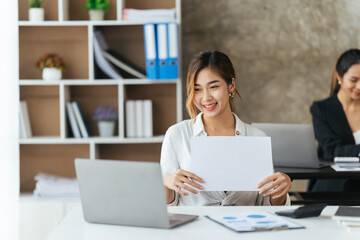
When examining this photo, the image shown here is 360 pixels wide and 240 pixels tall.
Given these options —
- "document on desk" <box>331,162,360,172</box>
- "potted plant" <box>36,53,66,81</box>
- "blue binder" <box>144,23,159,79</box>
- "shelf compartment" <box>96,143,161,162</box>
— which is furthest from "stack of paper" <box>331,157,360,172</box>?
"potted plant" <box>36,53,66,81</box>

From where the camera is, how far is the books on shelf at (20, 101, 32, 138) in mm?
3773

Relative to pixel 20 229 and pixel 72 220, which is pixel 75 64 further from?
pixel 72 220

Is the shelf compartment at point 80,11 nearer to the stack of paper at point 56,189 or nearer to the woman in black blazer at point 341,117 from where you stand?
the stack of paper at point 56,189

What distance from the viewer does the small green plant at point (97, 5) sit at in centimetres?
373

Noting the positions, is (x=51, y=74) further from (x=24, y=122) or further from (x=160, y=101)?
(x=160, y=101)

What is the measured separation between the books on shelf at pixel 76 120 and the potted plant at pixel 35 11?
24.3 inches

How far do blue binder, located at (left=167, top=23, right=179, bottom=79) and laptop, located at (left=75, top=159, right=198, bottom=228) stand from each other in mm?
2099

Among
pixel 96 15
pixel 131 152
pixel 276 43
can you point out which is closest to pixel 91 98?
pixel 131 152

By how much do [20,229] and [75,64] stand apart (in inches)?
47.7

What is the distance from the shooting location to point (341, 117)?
11.0ft

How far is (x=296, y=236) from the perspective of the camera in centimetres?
149

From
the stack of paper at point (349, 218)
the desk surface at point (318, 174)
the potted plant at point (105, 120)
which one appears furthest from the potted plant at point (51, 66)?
the stack of paper at point (349, 218)

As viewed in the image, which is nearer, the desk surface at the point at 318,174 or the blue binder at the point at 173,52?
the desk surface at the point at 318,174

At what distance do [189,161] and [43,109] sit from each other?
2.01 meters
